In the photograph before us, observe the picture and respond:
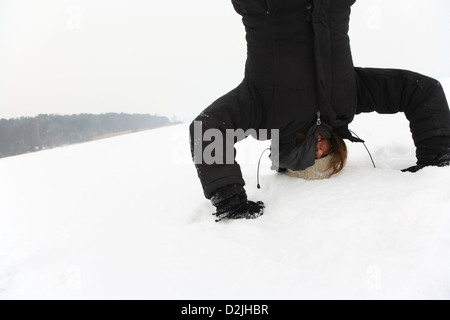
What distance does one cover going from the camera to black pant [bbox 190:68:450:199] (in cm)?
91

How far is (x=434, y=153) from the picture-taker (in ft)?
3.20

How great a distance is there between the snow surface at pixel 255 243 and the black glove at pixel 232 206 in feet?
0.11

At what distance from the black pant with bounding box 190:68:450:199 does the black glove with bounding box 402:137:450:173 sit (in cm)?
1

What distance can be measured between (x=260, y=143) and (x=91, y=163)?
1.27 meters

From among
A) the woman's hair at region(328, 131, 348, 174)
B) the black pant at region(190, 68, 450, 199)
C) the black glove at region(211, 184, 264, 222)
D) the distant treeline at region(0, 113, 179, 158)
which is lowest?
the distant treeline at region(0, 113, 179, 158)

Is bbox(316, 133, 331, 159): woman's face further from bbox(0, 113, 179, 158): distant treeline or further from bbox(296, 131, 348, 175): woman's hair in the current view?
bbox(0, 113, 179, 158): distant treeline

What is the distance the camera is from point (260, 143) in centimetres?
216

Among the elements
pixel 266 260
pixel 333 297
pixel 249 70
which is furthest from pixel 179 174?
pixel 333 297

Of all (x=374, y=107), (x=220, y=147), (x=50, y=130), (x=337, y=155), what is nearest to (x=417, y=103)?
(x=374, y=107)

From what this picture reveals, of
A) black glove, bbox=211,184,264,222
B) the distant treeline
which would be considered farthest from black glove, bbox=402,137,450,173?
the distant treeline

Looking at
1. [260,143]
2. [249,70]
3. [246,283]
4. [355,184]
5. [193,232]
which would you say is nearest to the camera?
[246,283]

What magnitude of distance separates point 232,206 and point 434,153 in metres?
0.69

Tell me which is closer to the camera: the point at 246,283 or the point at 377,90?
the point at 246,283
